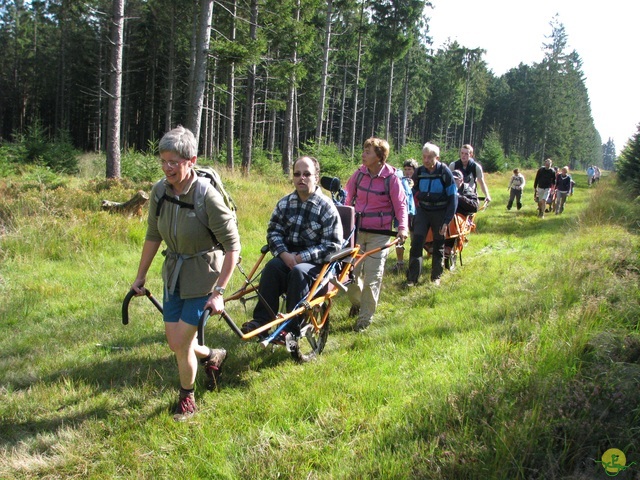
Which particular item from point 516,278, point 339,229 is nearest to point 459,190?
point 516,278

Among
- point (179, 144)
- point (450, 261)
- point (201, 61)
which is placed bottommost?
point (450, 261)

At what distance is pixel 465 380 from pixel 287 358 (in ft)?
5.88

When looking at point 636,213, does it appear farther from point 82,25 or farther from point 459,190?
point 82,25

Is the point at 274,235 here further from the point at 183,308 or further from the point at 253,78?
the point at 253,78

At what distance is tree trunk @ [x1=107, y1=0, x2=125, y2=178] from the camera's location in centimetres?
1155

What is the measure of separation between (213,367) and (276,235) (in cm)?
136

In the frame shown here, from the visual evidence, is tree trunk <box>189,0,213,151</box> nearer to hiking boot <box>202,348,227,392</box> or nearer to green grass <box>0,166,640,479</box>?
green grass <box>0,166,640,479</box>

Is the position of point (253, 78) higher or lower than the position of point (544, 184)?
higher

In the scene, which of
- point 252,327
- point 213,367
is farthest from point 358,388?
point 213,367

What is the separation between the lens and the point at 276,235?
14.8ft

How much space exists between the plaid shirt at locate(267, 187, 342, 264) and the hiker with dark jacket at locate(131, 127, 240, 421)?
1206mm

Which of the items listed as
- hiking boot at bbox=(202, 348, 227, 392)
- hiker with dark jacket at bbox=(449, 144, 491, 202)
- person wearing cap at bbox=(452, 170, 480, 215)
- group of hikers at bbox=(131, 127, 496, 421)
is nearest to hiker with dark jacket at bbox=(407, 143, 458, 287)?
group of hikers at bbox=(131, 127, 496, 421)

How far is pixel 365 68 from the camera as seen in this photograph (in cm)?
3688
